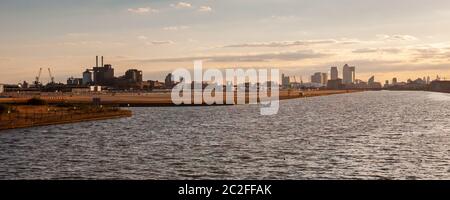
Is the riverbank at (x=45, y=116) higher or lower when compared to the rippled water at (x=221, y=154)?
higher

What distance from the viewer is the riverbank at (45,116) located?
7219 centimetres

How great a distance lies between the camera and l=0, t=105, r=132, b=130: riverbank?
237ft

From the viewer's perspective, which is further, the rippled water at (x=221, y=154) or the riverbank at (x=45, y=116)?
the riverbank at (x=45, y=116)

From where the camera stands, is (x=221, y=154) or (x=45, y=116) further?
(x=45, y=116)

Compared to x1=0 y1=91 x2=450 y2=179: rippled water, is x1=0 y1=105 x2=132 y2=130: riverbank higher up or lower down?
higher up

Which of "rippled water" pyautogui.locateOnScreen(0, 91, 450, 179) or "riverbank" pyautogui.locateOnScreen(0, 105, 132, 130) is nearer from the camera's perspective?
"rippled water" pyautogui.locateOnScreen(0, 91, 450, 179)

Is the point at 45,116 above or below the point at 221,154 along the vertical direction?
above

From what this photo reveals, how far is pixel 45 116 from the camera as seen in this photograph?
82.4m
